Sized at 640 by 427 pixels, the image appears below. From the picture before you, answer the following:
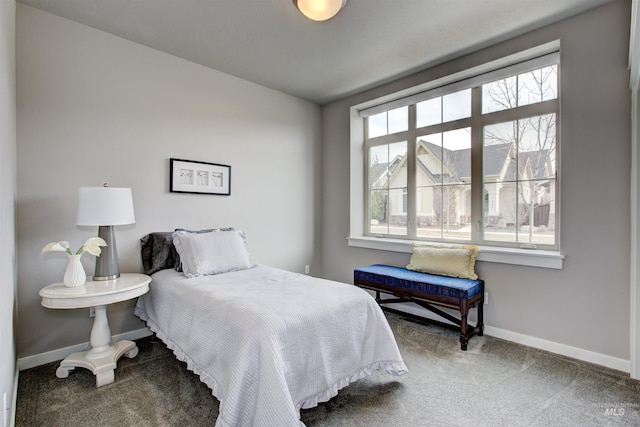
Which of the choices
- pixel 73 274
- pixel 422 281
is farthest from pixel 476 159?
pixel 73 274

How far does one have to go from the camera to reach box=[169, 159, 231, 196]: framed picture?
305 cm

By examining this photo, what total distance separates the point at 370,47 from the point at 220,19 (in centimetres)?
131

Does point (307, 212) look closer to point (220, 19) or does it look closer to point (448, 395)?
point (220, 19)

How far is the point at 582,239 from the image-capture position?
2.43 m

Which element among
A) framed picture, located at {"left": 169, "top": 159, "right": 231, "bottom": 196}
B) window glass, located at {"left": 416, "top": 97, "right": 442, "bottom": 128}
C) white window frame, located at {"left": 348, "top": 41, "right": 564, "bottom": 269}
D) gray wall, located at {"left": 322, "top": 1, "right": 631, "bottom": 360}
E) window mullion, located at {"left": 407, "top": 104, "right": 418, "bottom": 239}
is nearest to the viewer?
gray wall, located at {"left": 322, "top": 1, "right": 631, "bottom": 360}

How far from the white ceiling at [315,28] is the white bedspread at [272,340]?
6.71ft

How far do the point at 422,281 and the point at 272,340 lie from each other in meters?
1.77

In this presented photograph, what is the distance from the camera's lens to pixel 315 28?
258cm

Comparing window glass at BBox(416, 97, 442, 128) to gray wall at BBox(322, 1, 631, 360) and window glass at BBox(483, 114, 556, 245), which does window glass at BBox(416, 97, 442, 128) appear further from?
gray wall at BBox(322, 1, 631, 360)

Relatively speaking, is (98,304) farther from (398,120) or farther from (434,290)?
(398,120)

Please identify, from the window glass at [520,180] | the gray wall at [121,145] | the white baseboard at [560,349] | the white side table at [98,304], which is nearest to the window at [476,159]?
the window glass at [520,180]

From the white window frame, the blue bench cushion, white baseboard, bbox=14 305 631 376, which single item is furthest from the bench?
the white window frame

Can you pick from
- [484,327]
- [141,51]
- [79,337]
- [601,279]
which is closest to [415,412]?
[484,327]
